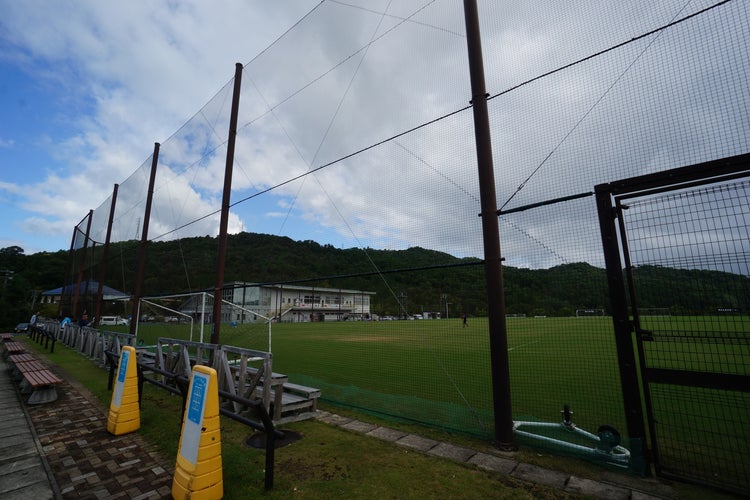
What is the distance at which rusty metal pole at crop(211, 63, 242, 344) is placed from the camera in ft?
26.0

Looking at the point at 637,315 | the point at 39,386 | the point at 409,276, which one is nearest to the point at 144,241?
the point at 39,386

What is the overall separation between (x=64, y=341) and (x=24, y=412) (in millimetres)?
12065

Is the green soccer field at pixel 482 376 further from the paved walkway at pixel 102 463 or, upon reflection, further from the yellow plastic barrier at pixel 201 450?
the yellow plastic barrier at pixel 201 450

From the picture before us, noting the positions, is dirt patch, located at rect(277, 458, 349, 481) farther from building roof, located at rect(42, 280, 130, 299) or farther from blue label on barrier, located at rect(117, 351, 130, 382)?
building roof, located at rect(42, 280, 130, 299)

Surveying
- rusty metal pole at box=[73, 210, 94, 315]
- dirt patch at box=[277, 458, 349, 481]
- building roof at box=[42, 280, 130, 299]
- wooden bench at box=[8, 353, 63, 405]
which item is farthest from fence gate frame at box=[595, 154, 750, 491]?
rusty metal pole at box=[73, 210, 94, 315]

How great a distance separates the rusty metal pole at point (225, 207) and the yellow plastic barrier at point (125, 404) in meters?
3.72

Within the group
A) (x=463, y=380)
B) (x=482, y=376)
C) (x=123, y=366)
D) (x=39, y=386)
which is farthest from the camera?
(x=482, y=376)

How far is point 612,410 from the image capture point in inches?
197

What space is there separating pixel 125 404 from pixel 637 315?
18.7ft

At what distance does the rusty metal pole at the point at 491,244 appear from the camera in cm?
362

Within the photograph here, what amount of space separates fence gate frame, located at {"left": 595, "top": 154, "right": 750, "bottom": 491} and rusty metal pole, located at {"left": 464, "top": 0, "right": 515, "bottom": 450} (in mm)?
1031

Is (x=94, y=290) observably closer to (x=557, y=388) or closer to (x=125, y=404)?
(x=125, y=404)

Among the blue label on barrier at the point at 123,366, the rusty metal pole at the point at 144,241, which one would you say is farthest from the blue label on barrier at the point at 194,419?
the rusty metal pole at the point at 144,241

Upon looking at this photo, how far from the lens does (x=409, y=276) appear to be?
5.74 meters
